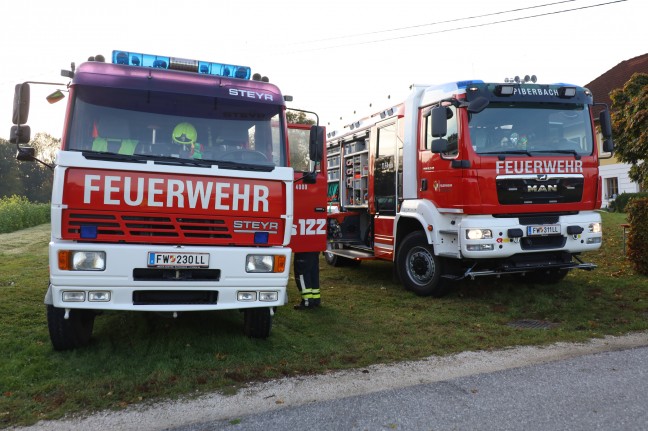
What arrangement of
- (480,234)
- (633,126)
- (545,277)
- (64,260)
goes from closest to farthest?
(64,260) → (480,234) → (545,277) → (633,126)

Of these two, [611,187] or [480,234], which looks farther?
[611,187]

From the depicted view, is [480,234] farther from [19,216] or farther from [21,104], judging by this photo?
[19,216]

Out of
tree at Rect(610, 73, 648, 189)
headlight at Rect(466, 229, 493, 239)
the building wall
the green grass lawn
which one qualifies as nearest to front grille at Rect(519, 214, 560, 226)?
headlight at Rect(466, 229, 493, 239)

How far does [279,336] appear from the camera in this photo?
18.4 ft

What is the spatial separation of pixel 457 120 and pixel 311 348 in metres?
3.83

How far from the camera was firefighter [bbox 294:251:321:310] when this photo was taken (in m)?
7.06

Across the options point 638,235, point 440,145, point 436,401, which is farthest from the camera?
point 638,235

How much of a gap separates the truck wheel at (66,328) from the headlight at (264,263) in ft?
5.61

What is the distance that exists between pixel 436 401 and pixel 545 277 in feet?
18.0

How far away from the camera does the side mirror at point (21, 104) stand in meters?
4.89

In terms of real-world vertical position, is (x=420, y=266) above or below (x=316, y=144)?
below

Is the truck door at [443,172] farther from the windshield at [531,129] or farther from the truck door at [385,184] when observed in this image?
the truck door at [385,184]

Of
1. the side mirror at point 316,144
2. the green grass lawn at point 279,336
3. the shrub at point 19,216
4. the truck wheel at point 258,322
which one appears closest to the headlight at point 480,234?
the green grass lawn at point 279,336

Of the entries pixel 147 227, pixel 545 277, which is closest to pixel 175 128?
pixel 147 227
